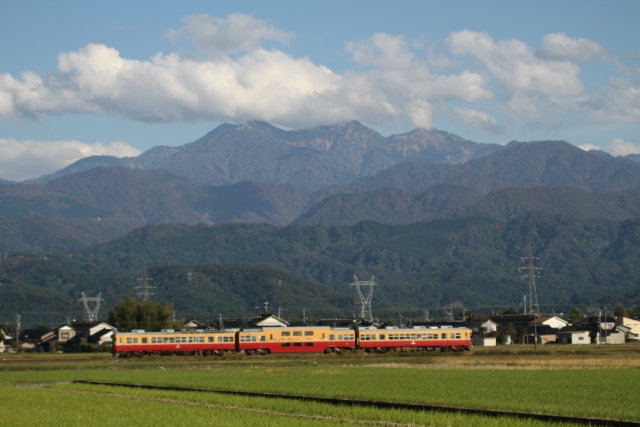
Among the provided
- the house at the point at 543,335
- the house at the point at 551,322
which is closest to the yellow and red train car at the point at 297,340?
the house at the point at 543,335

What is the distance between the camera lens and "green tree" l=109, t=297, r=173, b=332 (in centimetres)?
13938

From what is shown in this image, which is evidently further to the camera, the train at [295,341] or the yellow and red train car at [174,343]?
the yellow and red train car at [174,343]

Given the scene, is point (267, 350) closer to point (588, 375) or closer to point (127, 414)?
point (588, 375)

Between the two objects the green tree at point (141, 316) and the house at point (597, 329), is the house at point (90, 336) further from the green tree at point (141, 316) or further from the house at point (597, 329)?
the house at point (597, 329)

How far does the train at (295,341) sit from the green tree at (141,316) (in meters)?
43.0

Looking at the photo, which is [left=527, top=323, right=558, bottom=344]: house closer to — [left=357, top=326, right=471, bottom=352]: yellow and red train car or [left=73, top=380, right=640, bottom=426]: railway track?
[left=357, top=326, right=471, bottom=352]: yellow and red train car

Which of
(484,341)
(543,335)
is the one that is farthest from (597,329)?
A: (484,341)

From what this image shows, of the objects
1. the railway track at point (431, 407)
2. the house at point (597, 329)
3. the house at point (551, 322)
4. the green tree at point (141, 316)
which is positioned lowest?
the railway track at point (431, 407)

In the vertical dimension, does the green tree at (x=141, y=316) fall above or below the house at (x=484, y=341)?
above

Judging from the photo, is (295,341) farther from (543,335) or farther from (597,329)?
(597,329)

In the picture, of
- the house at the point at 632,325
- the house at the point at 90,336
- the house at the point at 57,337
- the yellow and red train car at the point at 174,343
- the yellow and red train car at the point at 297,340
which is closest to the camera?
the yellow and red train car at the point at 297,340

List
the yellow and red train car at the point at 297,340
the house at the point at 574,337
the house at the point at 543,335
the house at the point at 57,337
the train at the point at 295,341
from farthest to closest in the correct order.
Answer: the house at the point at 57,337, the house at the point at 543,335, the house at the point at 574,337, the train at the point at 295,341, the yellow and red train car at the point at 297,340

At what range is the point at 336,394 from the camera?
140 ft

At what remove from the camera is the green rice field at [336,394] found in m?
33.9
